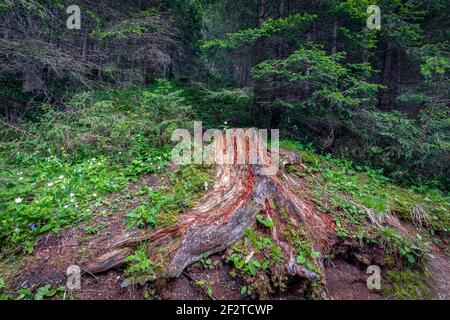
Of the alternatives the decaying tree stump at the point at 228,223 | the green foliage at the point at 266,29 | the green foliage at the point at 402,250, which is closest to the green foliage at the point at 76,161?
the decaying tree stump at the point at 228,223

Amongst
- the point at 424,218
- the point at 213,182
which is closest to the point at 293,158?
the point at 213,182

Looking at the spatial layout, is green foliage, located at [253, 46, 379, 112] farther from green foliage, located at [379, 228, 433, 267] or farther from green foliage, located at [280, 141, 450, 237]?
green foliage, located at [379, 228, 433, 267]

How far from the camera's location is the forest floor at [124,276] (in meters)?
2.68

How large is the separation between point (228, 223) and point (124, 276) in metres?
1.36

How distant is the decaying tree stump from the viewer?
117 inches

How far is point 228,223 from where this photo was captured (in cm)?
331

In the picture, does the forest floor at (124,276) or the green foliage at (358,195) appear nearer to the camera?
the forest floor at (124,276)

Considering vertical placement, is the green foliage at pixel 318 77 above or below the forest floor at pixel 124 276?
above

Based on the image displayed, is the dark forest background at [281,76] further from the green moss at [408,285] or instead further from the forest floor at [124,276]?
the green moss at [408,285]

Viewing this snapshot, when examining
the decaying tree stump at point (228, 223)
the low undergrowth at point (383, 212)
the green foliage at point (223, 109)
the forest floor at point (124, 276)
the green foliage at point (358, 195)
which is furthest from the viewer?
the green foliage at point (223, 109)

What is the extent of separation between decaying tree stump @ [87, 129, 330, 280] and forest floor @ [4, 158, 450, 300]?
0.14 meters

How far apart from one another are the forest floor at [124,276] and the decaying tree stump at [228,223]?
0.46 feet

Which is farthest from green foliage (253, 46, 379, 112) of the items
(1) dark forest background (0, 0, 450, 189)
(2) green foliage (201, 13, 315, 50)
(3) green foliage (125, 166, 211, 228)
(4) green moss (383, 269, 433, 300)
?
(4) green moss (383, 269, 433, 300)

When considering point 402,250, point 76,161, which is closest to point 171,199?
point 76,161
